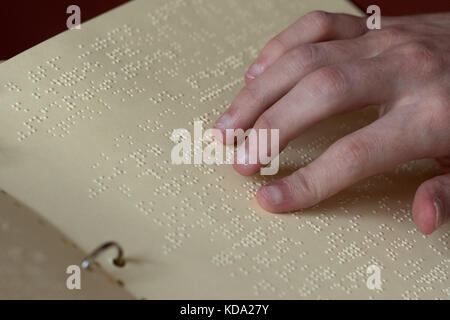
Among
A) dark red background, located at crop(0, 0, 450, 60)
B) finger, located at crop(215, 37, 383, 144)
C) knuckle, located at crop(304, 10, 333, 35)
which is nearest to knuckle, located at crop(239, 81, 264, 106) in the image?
finger, located at crop(215, 37, 383, 144)

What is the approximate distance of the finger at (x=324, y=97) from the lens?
0.50 metres

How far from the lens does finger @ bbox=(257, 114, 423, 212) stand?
1.54 feet

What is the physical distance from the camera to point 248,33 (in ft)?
A: 2.07

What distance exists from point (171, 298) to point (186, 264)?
0.03 meters

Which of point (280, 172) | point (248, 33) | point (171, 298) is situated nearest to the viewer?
point (171, 298)

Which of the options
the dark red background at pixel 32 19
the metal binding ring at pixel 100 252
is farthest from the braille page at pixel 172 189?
the dark red background at pixel 32 19

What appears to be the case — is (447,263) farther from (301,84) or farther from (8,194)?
(8,194)

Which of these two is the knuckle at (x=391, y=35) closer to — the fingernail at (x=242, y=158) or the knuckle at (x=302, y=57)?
the knuckle at (x=302, y=57)

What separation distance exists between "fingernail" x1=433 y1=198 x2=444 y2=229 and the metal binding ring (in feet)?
0.70

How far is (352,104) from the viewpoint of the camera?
0.52 metres

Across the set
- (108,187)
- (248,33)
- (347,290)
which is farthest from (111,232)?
(248,33)

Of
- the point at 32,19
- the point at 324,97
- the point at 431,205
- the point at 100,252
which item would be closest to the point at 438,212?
the point at 431,205

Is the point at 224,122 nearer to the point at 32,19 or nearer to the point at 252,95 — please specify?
the point at 252,95

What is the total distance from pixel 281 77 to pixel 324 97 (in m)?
0.04
